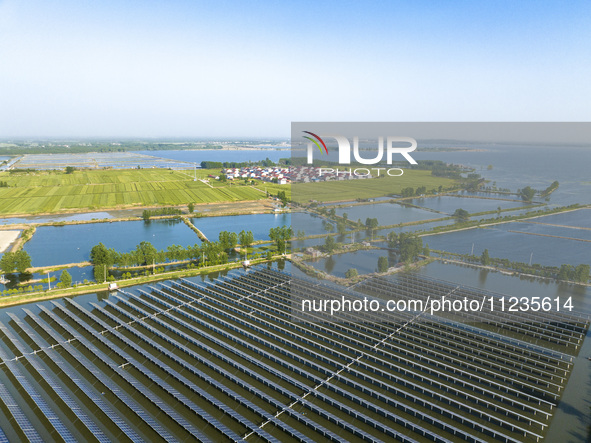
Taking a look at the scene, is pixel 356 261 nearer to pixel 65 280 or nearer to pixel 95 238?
pixel 65 280

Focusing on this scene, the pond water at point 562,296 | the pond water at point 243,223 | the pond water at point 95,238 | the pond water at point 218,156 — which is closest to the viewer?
the pond water at point 562,296

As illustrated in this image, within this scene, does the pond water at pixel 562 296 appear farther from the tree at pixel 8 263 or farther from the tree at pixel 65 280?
the tree at pixel 8 263

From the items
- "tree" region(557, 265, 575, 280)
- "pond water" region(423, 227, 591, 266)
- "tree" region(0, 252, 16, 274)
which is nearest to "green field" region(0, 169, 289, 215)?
"tree" region(0, 252, 16, 274)

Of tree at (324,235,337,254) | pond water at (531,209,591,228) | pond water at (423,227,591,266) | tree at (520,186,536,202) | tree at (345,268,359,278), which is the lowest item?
tree at (345,268,359,278)

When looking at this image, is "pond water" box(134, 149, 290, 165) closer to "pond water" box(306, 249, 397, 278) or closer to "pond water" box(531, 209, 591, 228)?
"pond water" box(306, 249, 397, 278)

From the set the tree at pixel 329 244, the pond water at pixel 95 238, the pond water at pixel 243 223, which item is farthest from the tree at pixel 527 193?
the pond water at pixel 95 238

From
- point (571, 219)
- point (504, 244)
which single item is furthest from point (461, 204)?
point (571, 219)
